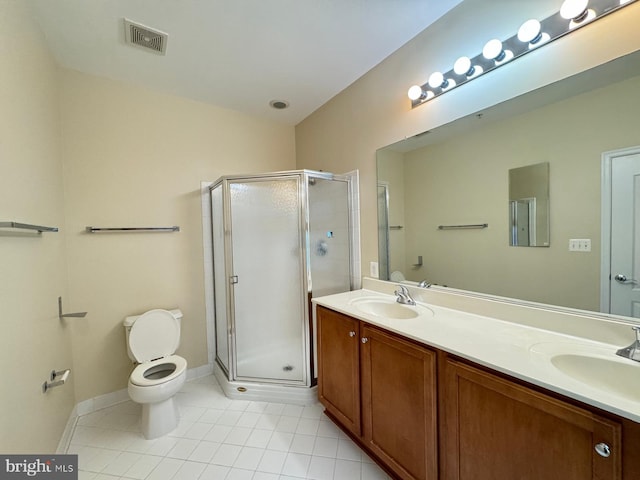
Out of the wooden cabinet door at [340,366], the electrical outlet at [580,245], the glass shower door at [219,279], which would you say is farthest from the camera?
the glass shower door at [219,279]

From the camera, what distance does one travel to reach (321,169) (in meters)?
2.65

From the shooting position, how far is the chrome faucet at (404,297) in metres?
1.73

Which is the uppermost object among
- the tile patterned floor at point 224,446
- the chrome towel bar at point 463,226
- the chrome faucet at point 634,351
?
the chrome towel bar at point 463,226

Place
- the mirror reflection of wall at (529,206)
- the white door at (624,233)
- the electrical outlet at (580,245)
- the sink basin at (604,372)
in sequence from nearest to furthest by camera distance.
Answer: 1. the sink basin at (604,372)
2. the white door at (624,233)
3. the electrical outlet at (580,245)
4. the mirror reflection of wall at (529,206)

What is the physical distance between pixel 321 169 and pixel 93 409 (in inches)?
110

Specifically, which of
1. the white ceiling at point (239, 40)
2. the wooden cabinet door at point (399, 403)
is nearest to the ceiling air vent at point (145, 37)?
the white ceiling at point (239, 40)

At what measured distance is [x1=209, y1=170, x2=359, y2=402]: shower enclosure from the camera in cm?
Result: 218

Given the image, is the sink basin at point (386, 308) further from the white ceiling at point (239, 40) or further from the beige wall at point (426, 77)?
the white ceiling at point (239, 40)

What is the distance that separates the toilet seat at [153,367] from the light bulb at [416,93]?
2.47m

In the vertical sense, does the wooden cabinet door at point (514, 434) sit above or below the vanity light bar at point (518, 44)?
below

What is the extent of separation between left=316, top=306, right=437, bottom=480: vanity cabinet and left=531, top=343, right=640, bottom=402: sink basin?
0.44m

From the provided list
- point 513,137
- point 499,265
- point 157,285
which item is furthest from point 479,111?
point 157,285

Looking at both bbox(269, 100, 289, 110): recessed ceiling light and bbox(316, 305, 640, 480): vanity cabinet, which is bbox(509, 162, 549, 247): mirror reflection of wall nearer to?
bbox(316, 305, 640, 480): vanity cabinet

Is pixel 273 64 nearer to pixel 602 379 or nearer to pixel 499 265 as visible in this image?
pixel 499 265
